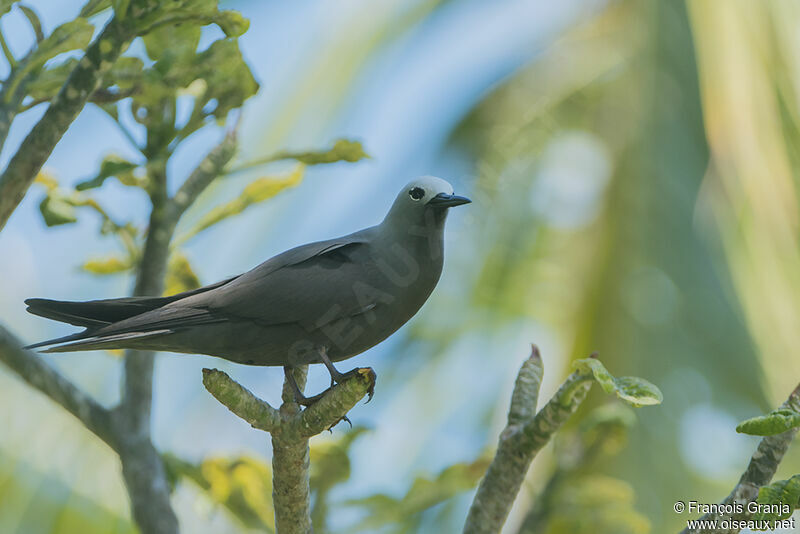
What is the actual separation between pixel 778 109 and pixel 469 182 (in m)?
2.61

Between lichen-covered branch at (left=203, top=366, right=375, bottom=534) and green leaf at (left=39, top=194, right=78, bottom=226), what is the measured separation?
137cm

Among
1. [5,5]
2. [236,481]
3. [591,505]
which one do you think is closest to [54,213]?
[5,5]

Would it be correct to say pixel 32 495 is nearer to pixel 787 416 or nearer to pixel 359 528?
pixel 359 528

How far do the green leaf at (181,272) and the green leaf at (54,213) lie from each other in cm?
73

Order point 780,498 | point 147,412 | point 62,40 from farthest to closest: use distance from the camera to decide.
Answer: point 147,412 → point 62,40 → point 780,498

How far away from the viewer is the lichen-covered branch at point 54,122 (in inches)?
120

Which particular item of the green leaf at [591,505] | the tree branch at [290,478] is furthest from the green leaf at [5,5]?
the green leaf at [591,505]

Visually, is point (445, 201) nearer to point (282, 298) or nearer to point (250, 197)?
point (282, 298)

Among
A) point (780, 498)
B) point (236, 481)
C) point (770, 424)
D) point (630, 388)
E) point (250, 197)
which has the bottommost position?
point (780, 498)

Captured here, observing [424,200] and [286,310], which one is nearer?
[286,310]

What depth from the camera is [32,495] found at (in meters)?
6.20

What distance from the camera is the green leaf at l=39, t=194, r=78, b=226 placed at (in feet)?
12.7

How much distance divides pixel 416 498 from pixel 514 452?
962mm

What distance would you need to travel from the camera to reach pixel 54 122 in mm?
3057
